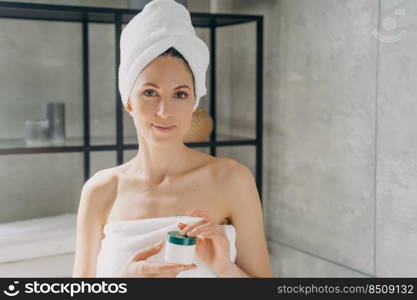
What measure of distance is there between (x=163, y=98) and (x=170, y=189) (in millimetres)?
177

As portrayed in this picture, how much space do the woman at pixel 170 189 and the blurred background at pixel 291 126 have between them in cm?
76

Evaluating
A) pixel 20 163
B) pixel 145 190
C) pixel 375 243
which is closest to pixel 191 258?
pixel 145 190

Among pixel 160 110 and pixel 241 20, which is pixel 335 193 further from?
pixel 160 110

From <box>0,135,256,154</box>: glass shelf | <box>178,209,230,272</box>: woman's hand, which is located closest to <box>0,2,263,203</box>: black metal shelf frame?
<box>0,135,256,154</box>: glass shelf

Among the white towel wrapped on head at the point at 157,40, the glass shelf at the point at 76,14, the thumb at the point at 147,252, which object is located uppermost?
the glass shelf at the point at 76,14

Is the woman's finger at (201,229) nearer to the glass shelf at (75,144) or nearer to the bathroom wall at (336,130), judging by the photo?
the bathroom wall at (336,130)

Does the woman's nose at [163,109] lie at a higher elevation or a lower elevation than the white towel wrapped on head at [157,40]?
lower

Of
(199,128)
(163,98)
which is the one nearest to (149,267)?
(163,98)

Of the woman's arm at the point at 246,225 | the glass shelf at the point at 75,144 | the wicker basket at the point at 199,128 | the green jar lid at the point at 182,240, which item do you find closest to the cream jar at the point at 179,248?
the green jar lid at the point at 182,240

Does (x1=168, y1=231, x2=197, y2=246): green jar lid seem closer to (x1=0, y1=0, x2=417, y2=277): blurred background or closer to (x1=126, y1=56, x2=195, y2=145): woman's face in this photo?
(x1=126, y1=56, x2=195, y2=145): woman's face

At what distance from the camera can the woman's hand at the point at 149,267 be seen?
0.97m

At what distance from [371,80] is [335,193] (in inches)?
16.5

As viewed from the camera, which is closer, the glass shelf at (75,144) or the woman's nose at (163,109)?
the woman's nose at (163,109)

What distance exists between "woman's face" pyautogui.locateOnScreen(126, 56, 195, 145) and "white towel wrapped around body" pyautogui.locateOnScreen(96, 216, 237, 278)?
15 cm
